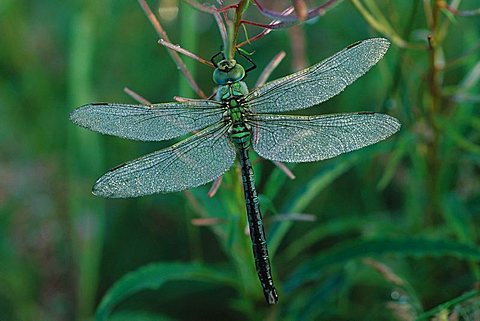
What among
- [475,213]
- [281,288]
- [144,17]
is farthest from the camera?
[144,17]

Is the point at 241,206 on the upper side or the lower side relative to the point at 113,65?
lower

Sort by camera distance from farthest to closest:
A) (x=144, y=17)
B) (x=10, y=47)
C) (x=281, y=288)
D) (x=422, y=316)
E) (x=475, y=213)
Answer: (x=144, y=17) → (x=10, y=47) → (x=475, y=213) → (x=281, y=288) → (x=422, y=316)

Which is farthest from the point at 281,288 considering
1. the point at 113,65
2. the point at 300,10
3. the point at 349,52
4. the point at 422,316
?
the point at 113,65

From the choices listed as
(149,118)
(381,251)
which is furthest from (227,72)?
(381,251)

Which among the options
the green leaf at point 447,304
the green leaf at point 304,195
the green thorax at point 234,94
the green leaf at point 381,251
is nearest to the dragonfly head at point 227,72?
the green thorax at point 234,94

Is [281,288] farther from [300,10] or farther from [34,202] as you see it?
[34,202]

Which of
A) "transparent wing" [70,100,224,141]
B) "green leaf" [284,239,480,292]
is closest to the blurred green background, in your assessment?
"green leaf" [284,239,480,292]

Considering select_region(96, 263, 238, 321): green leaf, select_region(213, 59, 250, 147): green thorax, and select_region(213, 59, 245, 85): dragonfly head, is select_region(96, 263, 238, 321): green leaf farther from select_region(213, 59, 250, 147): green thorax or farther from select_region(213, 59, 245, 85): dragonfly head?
select_region(213, 59, 245, 85): dragonfly head
